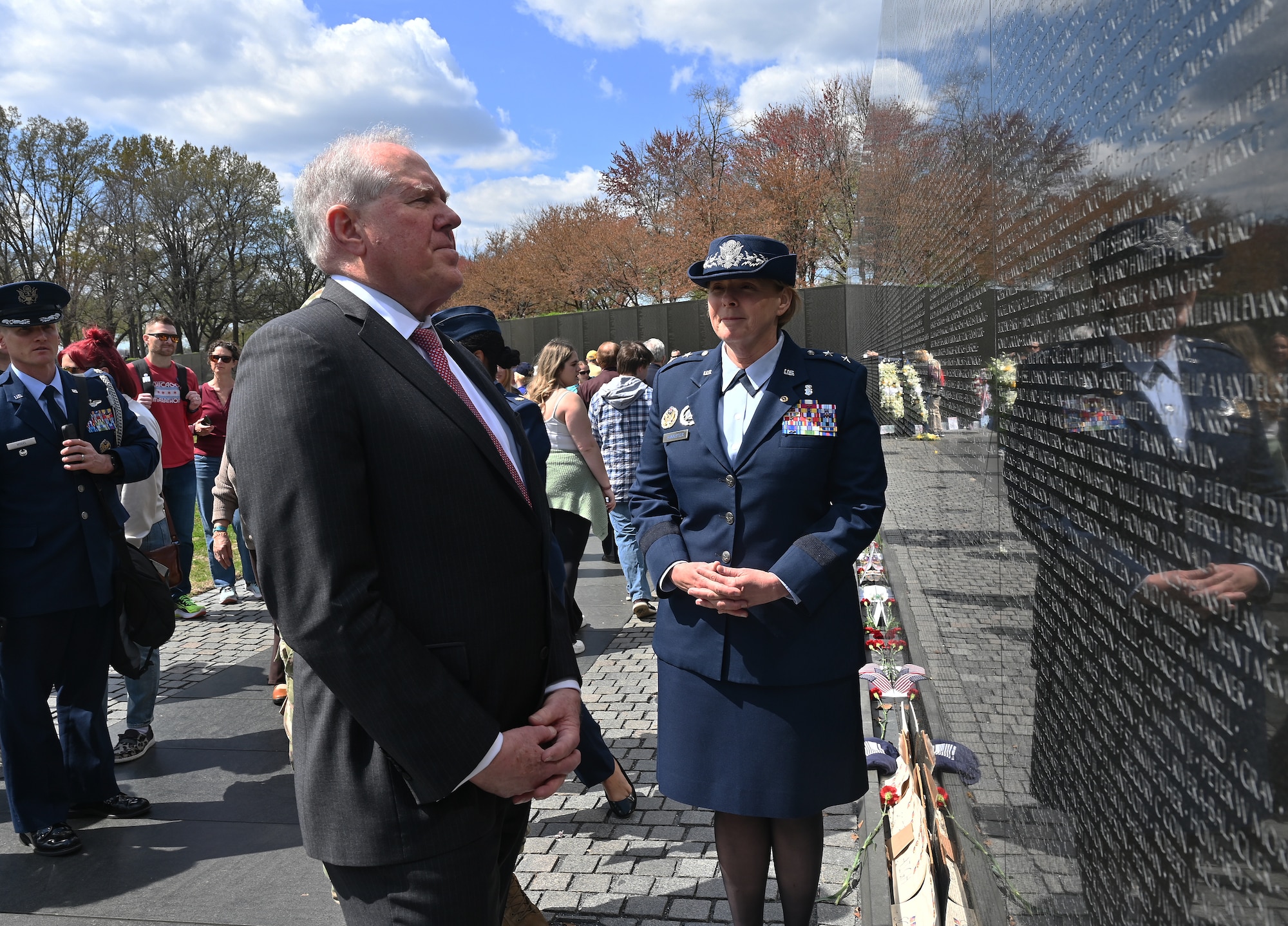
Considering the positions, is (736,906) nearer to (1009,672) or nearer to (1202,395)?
(1009,672)

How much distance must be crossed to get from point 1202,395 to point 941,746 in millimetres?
1777

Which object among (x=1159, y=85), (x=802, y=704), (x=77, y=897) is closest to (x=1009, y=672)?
(x=802, y=704)

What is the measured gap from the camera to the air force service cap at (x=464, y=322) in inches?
163

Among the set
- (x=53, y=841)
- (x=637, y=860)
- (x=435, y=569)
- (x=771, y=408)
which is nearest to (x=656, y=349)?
(x=637, y=860)

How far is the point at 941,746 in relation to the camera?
8.35 ft

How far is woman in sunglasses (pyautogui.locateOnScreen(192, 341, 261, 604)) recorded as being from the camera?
8.28 m

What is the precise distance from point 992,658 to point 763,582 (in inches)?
24.1

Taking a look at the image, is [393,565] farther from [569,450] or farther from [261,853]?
[569,450]

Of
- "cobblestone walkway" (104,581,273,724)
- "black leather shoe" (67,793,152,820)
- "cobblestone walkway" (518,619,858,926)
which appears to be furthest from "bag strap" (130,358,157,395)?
"cobblestone walkway" (518,619,858,926)

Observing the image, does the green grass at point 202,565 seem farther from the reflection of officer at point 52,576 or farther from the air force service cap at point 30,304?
the air force service cap at point 30,304

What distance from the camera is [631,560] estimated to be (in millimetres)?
7535

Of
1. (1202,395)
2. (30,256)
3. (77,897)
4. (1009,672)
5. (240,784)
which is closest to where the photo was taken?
(1202,395)

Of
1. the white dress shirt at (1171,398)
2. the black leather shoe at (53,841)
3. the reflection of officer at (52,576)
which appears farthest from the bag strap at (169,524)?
the white dress shirt at (1171,398)

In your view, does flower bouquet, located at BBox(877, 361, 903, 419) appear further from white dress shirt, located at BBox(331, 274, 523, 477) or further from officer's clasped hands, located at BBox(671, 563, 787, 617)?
white dress shirt, located at BBox(331, 274, 523, 477)
